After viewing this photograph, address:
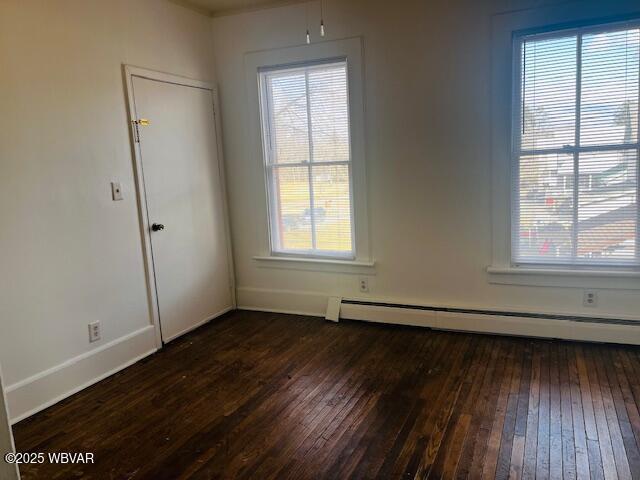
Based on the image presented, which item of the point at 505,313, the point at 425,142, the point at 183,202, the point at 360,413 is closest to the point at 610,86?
the point at 425,142

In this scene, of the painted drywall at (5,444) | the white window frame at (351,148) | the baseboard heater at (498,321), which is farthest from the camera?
the white window frame at (351,148)

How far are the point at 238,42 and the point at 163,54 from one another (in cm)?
73

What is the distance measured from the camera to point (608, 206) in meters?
3.13

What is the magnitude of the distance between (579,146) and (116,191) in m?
3.13

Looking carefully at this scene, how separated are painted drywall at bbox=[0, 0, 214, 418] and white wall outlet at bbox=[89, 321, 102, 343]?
0.03 m

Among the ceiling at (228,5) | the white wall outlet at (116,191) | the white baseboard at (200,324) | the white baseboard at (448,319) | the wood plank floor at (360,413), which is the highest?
the ceiling at (228,5)

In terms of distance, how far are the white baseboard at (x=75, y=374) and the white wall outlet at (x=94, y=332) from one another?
7cm

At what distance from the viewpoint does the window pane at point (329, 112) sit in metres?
3.74

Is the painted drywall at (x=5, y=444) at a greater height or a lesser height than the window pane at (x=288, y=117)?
lesser

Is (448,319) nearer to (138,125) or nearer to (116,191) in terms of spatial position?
(116,191)

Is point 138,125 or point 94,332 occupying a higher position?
point 138,125

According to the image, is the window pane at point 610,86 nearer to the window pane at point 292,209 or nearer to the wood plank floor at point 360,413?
the wood plank floor at point 360,413

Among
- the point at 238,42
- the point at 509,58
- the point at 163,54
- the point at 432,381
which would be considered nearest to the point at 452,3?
the point at 509,58

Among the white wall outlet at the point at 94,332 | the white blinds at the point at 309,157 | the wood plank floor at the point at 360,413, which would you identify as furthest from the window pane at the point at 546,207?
the white wall outlet at the point at 94,332
